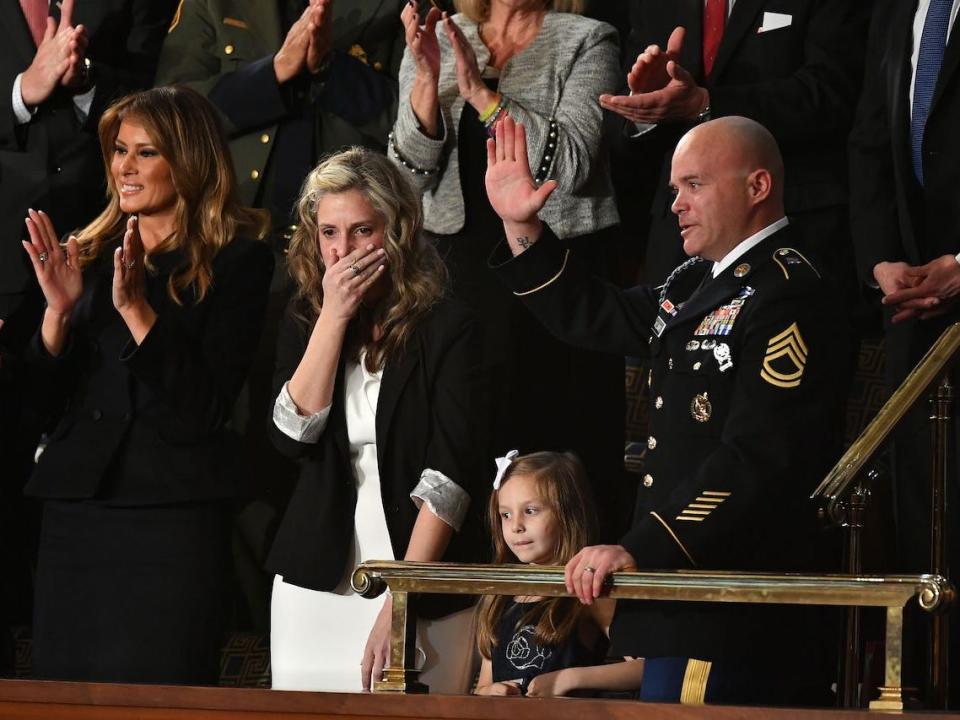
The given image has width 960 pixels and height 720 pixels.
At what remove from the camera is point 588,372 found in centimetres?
460

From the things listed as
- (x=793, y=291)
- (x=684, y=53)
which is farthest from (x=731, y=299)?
(x=684, y=53)

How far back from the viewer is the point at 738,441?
3.32 meters

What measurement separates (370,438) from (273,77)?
127 centimetres

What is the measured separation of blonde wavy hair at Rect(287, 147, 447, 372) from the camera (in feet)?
13.6

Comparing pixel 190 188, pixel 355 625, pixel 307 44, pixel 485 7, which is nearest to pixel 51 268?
pixel 190 188

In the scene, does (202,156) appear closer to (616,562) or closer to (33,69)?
(33,69)

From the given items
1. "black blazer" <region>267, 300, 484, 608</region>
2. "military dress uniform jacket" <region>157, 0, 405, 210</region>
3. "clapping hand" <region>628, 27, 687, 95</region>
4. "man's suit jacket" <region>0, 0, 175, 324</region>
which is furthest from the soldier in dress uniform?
"man's suit jacket" <region>0, 0, 175, 324</region>

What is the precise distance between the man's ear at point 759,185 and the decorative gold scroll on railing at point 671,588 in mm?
882

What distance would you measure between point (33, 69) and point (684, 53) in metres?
1.88

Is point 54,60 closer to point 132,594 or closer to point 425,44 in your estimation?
point 425,44

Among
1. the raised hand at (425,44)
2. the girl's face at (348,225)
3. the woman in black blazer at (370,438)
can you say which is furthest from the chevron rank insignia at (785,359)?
the raised hand at (425,44)

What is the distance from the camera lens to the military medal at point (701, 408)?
11.4 feet

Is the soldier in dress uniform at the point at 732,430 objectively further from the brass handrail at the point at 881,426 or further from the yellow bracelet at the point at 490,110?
the yellow bracelet at the point at 490,110

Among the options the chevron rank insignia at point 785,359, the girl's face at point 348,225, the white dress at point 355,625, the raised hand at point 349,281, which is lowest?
the white dress at point 355,625
